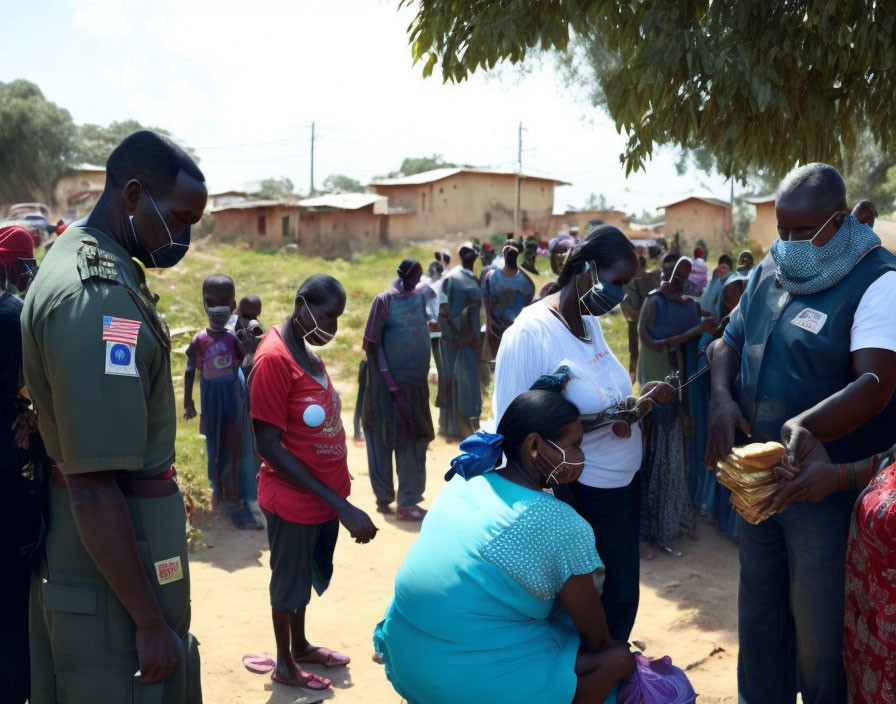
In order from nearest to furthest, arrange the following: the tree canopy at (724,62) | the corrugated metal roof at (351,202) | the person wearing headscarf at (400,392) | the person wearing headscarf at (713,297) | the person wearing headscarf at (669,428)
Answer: the tree canopy at (724,62)
the person wearing headscarf at (669,428)
the person wearing headscarf at (713,297)
the person wearing headscarf at (400,392)
the corrugated metal roof at (351,202)

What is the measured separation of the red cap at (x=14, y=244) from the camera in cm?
354

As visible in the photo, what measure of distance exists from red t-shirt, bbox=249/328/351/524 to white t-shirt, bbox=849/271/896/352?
7.21 ft

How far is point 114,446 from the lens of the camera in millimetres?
1860

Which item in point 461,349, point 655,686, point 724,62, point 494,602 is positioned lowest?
point 655,686

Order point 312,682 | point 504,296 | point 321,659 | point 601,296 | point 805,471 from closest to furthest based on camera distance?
1. point 805,471
2. point 601,296
3. point 312,682
4. point 321,659
5. point 504,296

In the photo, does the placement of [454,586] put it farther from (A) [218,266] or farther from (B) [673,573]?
(A) [218,266]

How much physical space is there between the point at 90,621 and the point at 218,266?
87.0 feet

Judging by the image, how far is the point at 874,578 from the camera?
2.38 m

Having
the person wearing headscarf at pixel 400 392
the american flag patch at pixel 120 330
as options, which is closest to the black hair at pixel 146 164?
the american flag patch at pixel 120 330

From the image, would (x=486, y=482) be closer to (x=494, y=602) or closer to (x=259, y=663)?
(x=494, y=602)

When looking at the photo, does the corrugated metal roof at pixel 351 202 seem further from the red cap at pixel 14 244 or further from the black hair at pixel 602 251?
the black hair at pixel 602 251

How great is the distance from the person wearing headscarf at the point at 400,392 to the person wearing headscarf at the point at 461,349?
216cm

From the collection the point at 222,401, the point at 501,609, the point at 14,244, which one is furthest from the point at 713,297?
the point at 14,244

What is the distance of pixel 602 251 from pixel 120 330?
2.11 m
